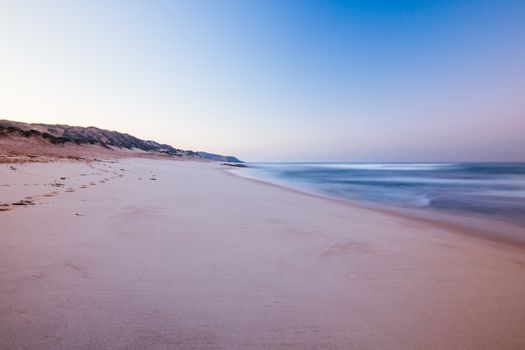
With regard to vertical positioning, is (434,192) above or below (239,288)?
below

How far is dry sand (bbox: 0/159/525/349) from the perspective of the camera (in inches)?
65.2

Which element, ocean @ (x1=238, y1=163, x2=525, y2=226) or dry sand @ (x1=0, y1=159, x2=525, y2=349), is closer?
dry sand @ (x1=0, y1=159, x2=525, y2=349)

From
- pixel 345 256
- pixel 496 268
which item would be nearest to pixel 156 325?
pixel 345 256

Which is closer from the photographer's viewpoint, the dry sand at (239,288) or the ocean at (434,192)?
the dry sand at (239,288)

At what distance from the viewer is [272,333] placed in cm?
171

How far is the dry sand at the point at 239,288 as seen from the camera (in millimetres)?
1657

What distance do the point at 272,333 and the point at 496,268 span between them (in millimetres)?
3203

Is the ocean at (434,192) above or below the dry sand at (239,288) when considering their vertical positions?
below

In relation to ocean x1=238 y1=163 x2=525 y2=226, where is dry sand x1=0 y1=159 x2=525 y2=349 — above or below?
above

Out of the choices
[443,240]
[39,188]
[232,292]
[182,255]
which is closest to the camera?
[232,292]

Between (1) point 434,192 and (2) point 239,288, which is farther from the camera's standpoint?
(1) point 434,192

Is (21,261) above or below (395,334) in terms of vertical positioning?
above

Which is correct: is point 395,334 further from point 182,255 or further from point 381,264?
point 182,255

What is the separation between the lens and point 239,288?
7.30 feet
